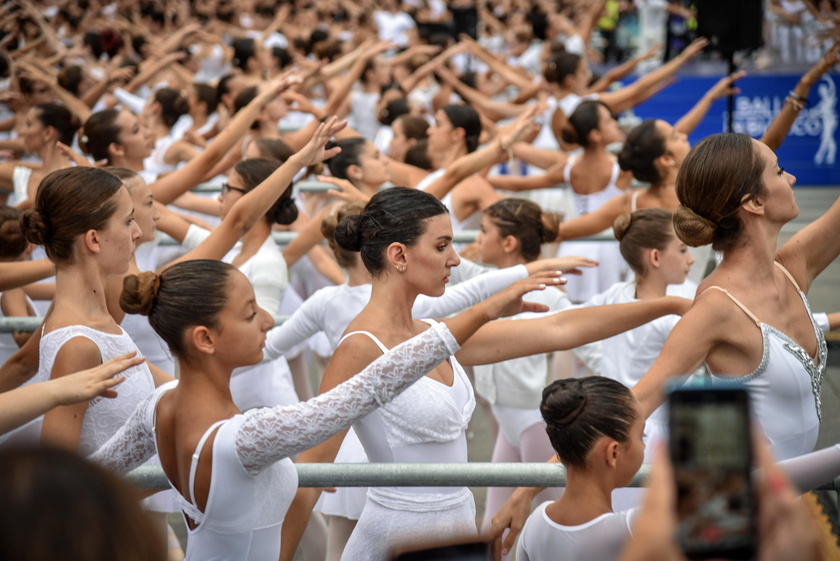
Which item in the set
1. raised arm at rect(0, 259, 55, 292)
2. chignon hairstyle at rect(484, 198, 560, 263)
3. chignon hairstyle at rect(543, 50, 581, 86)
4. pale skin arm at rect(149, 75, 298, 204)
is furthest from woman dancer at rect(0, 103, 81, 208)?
chignon hairstyle at rect(543, 50, 581, 86)

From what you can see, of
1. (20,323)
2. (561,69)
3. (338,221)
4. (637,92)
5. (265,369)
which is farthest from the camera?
(561,69)

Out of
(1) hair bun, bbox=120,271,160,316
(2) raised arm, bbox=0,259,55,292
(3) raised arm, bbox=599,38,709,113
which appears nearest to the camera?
(1) hair bun, bbox=120,271,160,316

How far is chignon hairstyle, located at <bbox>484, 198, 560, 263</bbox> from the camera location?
428 centimetres

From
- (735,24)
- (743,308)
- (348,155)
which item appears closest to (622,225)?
(743,308)

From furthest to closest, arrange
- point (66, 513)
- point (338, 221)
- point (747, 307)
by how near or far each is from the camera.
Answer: point (338, 221), point (747, 307), point (66, 513)

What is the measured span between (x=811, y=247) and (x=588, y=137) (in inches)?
147

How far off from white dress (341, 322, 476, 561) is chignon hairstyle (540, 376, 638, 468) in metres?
0.36

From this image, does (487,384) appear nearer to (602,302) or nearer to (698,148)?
(602,302)

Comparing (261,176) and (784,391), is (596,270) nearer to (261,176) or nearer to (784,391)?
(261,176)

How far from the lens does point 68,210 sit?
9.21 ft

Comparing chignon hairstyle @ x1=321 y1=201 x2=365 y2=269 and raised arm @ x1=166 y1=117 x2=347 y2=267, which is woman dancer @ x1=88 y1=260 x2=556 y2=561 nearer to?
raised arm @ x1=166 y1=117 x2=347 y2=267

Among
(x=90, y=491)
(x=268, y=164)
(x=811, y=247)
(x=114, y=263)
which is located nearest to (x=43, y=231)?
(x=114, y=263)

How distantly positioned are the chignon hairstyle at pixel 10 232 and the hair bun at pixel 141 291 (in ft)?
5.59

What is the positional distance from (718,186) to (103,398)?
182 cm
